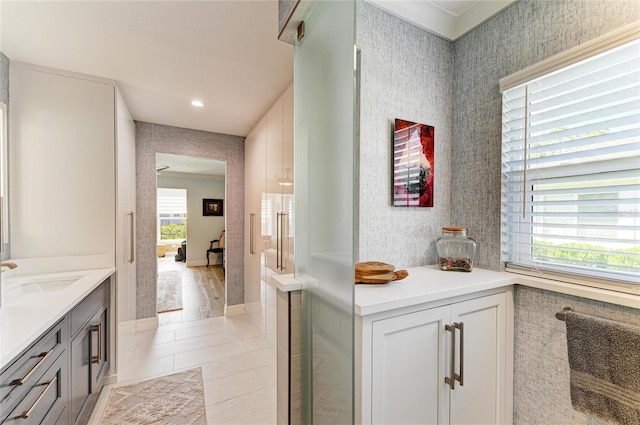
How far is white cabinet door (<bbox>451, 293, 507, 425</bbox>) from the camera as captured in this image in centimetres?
116

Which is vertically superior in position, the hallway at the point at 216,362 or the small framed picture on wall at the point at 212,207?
the small framed picture on wall at the point at 212,207

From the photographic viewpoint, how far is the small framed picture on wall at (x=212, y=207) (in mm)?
7148

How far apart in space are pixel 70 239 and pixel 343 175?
2311mm

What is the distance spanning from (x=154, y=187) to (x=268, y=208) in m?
1.65

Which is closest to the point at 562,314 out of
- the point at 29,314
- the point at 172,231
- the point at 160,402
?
the point at 29,314

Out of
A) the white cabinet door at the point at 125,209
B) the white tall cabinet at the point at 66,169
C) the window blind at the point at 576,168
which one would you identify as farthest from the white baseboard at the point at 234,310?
the window blind at the point at 576,168

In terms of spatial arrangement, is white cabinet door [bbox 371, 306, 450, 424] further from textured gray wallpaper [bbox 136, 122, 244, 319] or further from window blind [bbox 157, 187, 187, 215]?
window blind [bbox 157, 187, 187, 215]

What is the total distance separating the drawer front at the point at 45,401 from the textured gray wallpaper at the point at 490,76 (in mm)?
2191

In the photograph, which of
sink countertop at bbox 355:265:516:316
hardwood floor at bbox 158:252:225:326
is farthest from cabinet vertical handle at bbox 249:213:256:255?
sink countertop at bbox 355:265:516:316

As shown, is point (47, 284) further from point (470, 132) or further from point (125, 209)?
point (470, 132)

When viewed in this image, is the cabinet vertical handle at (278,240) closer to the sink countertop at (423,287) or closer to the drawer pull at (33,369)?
the sink countertop at (423,287)

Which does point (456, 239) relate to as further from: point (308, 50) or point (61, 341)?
point (61, 341)

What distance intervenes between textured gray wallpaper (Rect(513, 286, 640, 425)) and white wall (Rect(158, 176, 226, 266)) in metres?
7.09

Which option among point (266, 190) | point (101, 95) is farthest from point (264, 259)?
point (101, 95)
